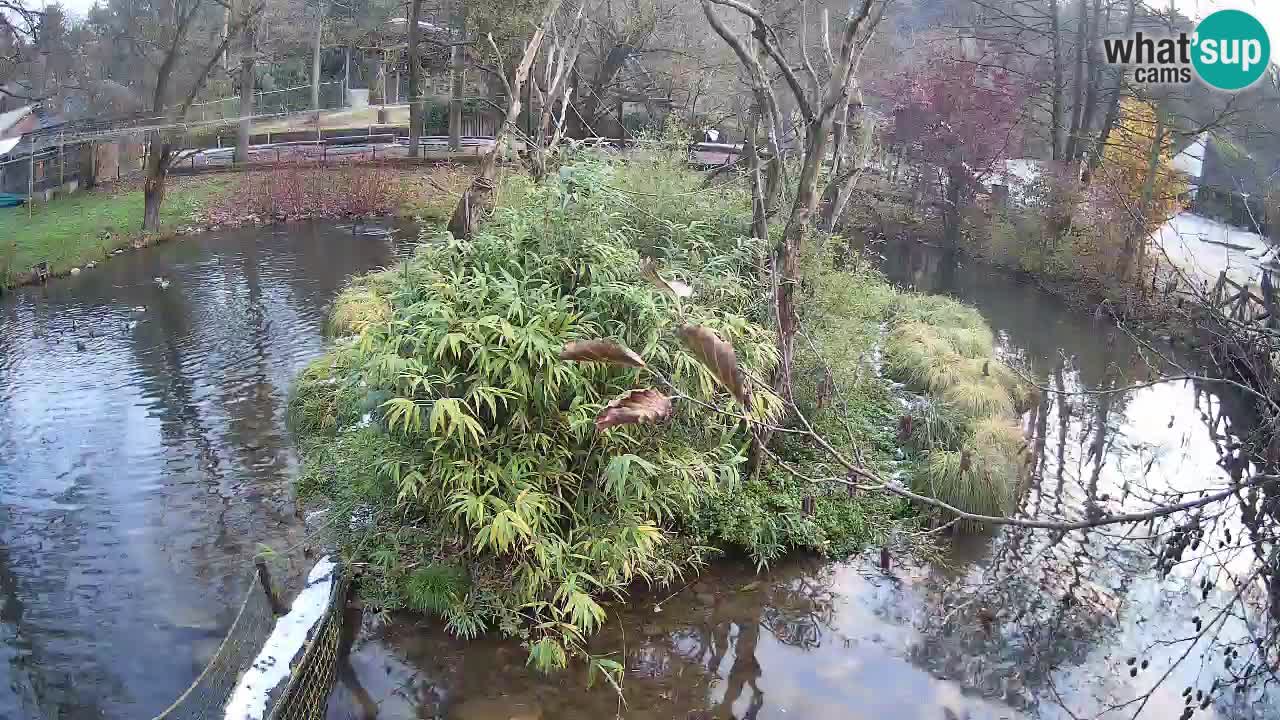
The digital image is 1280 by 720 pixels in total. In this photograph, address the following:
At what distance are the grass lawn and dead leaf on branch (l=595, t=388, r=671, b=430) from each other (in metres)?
13.3

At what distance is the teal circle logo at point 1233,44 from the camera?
5.81 meters

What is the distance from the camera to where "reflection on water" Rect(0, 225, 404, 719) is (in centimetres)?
546

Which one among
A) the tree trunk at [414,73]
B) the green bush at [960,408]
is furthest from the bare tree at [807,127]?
the tree trunk at [414,73]

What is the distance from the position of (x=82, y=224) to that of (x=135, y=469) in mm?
9040

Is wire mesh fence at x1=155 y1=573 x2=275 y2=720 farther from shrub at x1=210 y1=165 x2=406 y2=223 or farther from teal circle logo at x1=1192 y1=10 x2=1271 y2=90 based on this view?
shrub at x1=210 y1=165 x2=406 y2=223

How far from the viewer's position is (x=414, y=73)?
20812 mm

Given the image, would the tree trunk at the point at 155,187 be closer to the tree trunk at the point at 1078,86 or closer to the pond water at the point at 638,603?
the pond water at the point at 638,603

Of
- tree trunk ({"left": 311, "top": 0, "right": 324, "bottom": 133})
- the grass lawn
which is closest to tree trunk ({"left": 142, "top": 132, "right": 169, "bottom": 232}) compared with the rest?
the grass lawn

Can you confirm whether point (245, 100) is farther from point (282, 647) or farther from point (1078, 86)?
point (282, 647)

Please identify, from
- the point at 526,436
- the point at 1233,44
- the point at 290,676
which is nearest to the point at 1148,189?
the point at 1233,44

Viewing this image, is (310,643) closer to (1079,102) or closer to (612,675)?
(612,675)

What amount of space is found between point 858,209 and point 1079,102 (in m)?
4.03

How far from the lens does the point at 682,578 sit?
6.09 m

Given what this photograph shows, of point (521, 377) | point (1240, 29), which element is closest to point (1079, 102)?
point (1240, 29)
